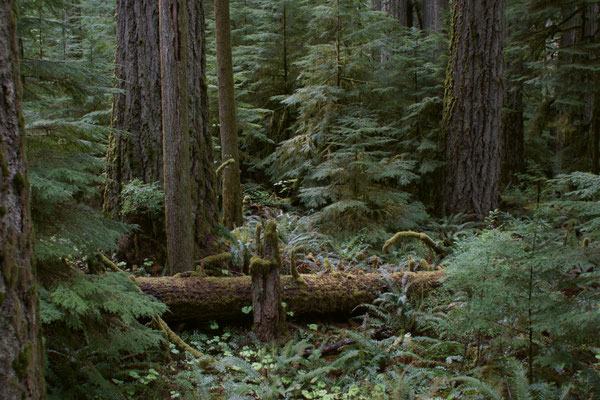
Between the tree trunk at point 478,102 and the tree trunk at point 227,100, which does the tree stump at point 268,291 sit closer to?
the tree trunk at point 227,100

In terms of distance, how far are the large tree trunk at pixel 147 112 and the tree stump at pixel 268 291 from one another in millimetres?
1444

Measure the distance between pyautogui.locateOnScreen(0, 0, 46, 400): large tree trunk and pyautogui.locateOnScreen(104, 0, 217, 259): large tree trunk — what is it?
3567 mm

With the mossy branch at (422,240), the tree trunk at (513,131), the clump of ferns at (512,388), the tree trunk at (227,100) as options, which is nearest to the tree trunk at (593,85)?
the tree trunk at (513,131)

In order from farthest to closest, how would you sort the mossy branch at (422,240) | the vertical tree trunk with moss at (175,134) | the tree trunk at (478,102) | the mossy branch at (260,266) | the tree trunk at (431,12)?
1. the tree trunk at (431,12)
2. the tree trunk at (478,102)
3. the mossy branch at (422,240)
4. the vertical tree trunk with moss at (175,134)
5. the mossy branch at (260,266)

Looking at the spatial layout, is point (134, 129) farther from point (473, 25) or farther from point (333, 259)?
point (473, 25)

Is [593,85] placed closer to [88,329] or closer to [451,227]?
[451,227]

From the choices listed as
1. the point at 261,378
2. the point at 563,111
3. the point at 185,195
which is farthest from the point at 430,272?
the point at 563,111

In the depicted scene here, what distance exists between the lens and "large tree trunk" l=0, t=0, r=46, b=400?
180cm

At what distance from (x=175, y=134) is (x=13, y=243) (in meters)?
3.18

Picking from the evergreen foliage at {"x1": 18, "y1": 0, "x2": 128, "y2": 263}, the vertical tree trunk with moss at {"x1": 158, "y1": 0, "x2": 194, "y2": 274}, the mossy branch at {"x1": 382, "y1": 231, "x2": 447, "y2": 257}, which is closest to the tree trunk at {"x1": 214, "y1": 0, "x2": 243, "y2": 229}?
the vertical tree trunk with moss at {"x1": 158, "y1": 0, "x2": 194, "y2": 274}

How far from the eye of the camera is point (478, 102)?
320 inches

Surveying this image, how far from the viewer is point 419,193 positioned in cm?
942

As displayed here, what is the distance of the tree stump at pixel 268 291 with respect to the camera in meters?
4.33

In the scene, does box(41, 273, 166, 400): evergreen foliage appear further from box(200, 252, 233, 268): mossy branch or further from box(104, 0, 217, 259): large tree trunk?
box(104, 0, 217, 259): large tree trunk
